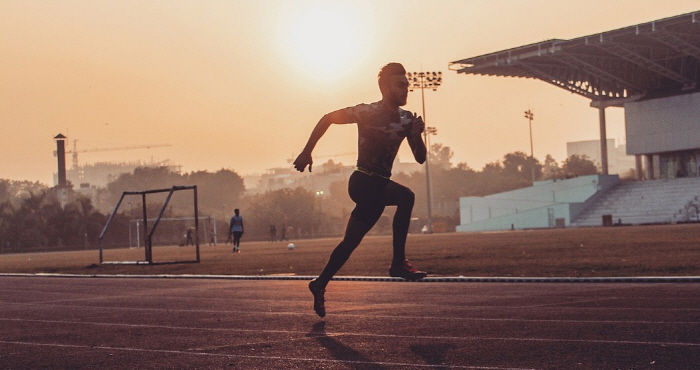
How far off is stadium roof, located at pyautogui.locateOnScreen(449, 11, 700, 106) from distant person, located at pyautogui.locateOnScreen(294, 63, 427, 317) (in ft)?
218

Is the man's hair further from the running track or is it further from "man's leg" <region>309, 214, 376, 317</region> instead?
the running track

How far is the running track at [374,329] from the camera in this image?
7117mm

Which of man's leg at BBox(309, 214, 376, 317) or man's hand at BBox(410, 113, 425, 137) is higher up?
man's hand at BBox(410, 113, 425, 137)

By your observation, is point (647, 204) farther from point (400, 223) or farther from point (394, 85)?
point (394, 85)

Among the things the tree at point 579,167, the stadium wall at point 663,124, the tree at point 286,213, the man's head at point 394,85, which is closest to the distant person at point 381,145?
the man's head at point 394,85

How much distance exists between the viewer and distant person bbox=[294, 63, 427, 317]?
9008 millimetres

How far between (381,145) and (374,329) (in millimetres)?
1777

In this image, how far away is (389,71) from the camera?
30.1 feet

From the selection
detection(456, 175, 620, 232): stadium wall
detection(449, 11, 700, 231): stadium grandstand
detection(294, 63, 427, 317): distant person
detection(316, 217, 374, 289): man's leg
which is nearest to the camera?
detection(294, 63, 427, 317): distant person

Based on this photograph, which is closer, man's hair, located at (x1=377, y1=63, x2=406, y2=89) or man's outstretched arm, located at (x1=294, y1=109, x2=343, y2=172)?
man's outstretched arm, located at (x1=294, y1=109, x2=343, y2=172)

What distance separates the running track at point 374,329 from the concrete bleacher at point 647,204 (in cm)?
6237

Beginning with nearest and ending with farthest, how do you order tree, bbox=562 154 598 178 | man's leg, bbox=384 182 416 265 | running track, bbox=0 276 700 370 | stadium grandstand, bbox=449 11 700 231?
running track, bbox=0 276 700 370 < man's leg, bbox=384 182 416 265 < stadium grandstand, bbox=449 11 700 231 < tree, bbox=562 154 598 178

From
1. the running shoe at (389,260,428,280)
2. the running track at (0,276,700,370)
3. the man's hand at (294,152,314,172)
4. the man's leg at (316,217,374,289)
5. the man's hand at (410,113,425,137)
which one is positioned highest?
the man's hand at (410,113,425,137)

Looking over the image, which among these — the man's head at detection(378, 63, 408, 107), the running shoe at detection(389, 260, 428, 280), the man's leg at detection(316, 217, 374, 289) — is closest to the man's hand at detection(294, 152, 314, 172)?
the man's leg at detection(316, 217, 374, 289)
